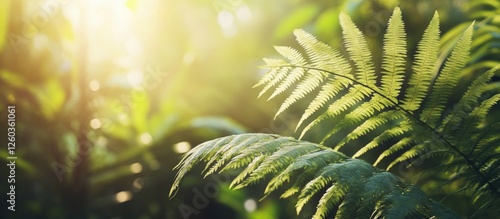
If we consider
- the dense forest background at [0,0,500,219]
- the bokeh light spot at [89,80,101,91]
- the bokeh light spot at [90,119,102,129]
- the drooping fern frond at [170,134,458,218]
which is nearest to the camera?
the drooping fern frond at [170,134,458,218]

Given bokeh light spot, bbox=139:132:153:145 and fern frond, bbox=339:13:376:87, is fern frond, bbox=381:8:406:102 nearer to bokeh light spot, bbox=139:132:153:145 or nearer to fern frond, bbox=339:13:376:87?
fern frond, bbox=339:13:376:87

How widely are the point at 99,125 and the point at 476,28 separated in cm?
138

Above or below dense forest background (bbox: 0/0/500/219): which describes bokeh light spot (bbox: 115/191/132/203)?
below


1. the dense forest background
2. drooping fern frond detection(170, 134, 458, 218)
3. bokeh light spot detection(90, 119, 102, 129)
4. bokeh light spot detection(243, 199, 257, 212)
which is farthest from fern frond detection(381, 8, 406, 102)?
bokeh light spot detection(90, 119, 102, 129)

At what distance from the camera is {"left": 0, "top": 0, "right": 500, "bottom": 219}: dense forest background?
1876 mm

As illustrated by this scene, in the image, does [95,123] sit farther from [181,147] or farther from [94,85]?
[181,147]

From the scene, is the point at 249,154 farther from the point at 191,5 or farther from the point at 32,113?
the point at 191,5

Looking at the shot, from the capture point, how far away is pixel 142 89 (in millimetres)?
2229

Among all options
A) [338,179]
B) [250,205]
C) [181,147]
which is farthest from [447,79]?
[181,147]

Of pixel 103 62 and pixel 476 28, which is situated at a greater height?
pixel 103 62

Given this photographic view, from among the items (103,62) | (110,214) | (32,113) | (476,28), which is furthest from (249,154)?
(103,62)

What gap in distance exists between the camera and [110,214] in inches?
73.9

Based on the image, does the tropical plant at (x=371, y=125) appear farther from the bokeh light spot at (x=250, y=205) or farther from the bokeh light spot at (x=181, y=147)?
the bokeh light spot at (x=181, y=147)

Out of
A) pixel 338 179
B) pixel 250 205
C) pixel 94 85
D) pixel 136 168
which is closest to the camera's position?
pixel 338 179
